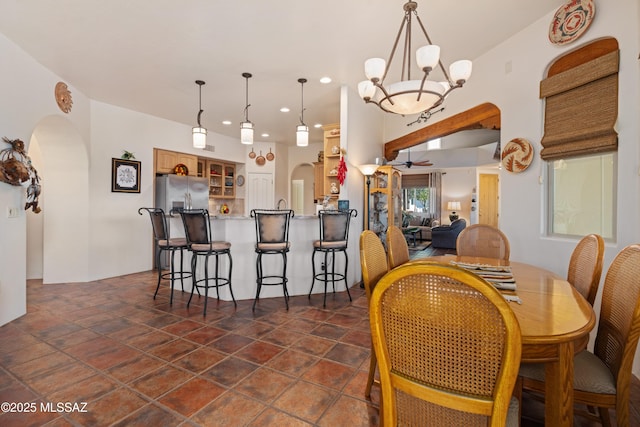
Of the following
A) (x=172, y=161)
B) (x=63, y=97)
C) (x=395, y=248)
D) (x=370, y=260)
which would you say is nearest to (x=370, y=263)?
(x=370, y=260)

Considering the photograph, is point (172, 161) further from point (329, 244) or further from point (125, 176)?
point (329, 244)

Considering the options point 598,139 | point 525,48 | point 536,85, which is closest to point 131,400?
point 598,139

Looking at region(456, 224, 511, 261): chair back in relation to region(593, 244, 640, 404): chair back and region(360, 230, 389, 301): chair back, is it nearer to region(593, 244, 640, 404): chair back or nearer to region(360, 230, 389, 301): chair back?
region(593, 244, 640, 404): chair back

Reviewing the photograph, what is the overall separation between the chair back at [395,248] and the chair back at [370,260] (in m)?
0.16

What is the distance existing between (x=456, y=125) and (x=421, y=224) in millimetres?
7375

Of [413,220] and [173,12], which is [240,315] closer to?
[173,12]

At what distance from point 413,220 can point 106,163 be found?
9.35 m

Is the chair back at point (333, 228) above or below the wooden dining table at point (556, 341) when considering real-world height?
above

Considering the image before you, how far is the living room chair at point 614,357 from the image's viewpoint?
1148mm

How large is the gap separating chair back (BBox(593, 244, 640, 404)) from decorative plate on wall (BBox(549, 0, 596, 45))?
2013 millimetres

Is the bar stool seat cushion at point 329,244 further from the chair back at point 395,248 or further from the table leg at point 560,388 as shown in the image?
the table leg at point 560,388

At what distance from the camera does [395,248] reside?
1997 mm

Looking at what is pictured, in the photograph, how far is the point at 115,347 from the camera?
96.0 inches

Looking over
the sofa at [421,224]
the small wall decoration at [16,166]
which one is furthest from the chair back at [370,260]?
the sofa at [421,224]
